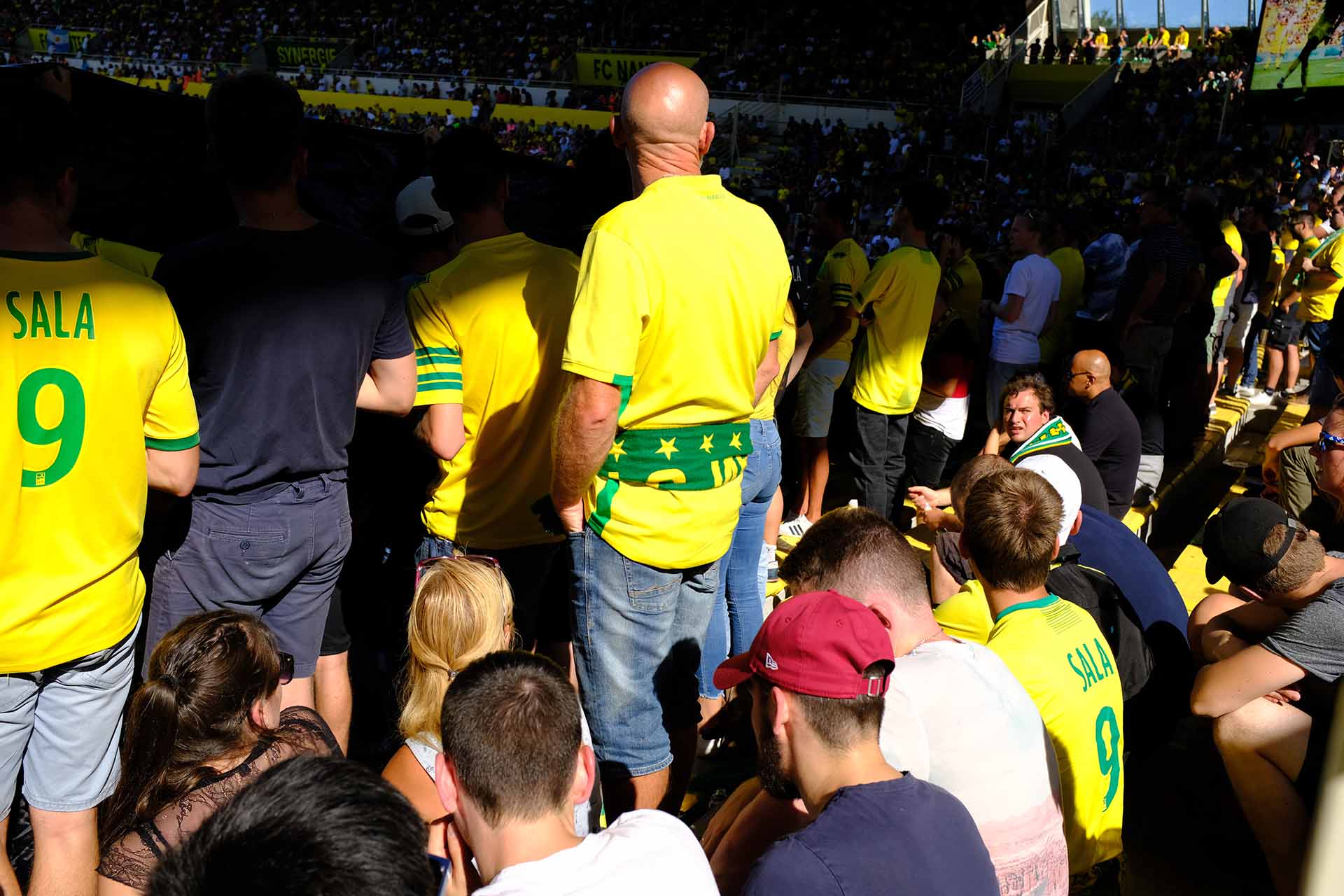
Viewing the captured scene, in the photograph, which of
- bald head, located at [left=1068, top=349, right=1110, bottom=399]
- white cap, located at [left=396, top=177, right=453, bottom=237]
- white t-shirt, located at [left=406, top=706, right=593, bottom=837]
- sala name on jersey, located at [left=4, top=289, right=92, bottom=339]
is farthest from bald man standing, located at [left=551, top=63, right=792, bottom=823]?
bald head, located at [left=1068, top=349, right=1110, bottom=399]

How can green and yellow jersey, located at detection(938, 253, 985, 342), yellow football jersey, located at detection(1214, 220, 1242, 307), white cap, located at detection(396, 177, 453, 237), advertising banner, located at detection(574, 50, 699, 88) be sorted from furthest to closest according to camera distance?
advertising banner, located at detection(574, 50, 699, 88) < yellow football jersey, located at detection(1214, 220, 1242, 307) < green and yellow jersey, located at detection(938, 253, 985, 342) < white cap, located at detection(396, 177, 453, 237)

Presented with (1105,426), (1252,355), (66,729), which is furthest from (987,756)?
(1252,355)

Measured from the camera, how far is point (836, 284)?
4.80 meters

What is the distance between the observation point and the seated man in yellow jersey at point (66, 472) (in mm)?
1828

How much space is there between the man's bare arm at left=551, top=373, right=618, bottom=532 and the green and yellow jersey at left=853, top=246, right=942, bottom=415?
116 inches

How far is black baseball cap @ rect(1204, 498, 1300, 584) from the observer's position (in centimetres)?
265

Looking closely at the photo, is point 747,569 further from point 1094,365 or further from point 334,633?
point 1094,365

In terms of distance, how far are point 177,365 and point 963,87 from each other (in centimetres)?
2383

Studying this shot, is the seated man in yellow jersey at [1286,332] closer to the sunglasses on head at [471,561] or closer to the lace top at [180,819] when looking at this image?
the sunglasses on head at [471,561]

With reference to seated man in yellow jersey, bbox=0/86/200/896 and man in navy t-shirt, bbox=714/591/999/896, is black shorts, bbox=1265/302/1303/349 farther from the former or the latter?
seated man in yellow jersey, bbox=0/86/200/896

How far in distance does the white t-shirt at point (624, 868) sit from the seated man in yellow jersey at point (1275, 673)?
1.73 m

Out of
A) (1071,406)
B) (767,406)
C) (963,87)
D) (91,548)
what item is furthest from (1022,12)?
(91,548)

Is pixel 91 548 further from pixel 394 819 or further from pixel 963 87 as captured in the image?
pixel 963 87

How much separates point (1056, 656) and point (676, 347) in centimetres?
111
